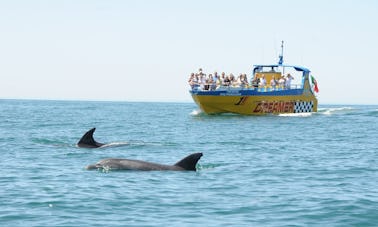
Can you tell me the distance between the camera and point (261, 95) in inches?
2199

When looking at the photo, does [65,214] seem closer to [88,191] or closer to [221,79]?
[88,191]

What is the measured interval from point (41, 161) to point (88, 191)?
6.69 meters

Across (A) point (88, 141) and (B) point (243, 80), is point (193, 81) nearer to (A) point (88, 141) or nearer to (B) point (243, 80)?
(B) point (243, 80)

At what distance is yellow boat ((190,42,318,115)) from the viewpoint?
54622mm

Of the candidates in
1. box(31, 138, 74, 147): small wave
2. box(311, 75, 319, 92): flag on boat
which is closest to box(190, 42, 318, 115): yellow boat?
box(311, 75, 319, 92): flag on boat

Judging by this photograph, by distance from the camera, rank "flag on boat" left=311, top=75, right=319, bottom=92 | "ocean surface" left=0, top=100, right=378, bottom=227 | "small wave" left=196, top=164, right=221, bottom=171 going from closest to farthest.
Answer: "ocean surface" left=0, top=100, right=378, bottom=227
"small wave" left=196, top=164, right=221, bottom=171
"flag on boat" left=311, top=75, right=319, bottom=92

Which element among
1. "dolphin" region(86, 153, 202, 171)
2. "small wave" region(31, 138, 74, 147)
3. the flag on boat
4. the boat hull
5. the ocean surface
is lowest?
"small wave" region(31, 138, 74, 147)

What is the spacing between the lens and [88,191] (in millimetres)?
15773

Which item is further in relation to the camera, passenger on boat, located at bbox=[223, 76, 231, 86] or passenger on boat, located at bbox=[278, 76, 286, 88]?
passenger on boat, located at bbox=[278, 76, 286, 88]

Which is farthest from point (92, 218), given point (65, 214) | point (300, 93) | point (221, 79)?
point (300, 93)

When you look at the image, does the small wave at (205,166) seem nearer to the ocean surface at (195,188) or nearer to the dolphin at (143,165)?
the ocean surface at (195,188)

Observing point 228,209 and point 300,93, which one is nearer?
point 228,209

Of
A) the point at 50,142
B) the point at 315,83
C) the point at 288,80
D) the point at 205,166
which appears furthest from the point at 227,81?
the point at 205,166

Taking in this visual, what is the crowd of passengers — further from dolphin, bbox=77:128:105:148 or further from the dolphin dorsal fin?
the dolphin dorsal fin
